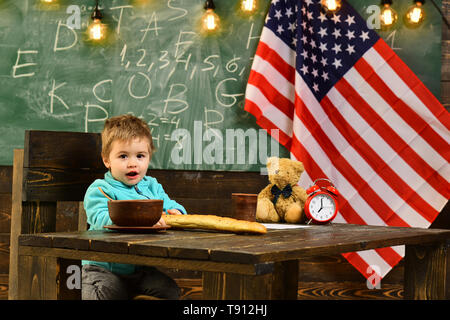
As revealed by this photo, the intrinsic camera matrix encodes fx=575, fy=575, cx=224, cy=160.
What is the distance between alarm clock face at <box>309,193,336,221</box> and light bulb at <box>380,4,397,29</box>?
5.11ft

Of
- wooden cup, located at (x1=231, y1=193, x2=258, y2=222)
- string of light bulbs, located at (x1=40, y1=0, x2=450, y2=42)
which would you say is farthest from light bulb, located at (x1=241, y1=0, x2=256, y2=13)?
wooden cup, located at (x1=231, y1=193, x2=258, y2=222)

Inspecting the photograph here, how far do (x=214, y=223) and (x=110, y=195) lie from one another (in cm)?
51

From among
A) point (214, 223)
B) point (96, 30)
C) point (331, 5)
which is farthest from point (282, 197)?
point (96, 30)

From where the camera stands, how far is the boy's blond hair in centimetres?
227

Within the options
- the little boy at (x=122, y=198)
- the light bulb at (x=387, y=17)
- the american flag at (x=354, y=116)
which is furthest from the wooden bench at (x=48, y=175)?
the light bulb at (x=387, y=17)

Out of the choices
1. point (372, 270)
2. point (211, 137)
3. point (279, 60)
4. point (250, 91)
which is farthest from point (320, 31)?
point (372, 270)

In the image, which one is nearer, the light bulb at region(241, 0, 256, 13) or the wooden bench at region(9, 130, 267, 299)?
the wooden bench at region(9, 130, 267, 299)

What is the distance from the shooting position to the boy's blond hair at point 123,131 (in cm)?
227

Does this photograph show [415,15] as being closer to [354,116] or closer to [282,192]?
[354,116]

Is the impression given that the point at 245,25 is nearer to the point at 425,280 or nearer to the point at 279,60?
the point at 279,60

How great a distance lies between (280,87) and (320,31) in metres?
0.42

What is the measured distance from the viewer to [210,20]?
3604 mm

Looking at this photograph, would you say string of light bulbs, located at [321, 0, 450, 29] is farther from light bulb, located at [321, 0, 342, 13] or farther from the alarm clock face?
the alarm clock face

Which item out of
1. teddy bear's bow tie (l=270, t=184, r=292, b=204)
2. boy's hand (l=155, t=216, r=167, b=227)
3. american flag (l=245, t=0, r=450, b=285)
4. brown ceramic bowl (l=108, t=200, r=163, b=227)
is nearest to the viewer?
brown ceramic bowl (l=108, t=200, r=163, b=227)
